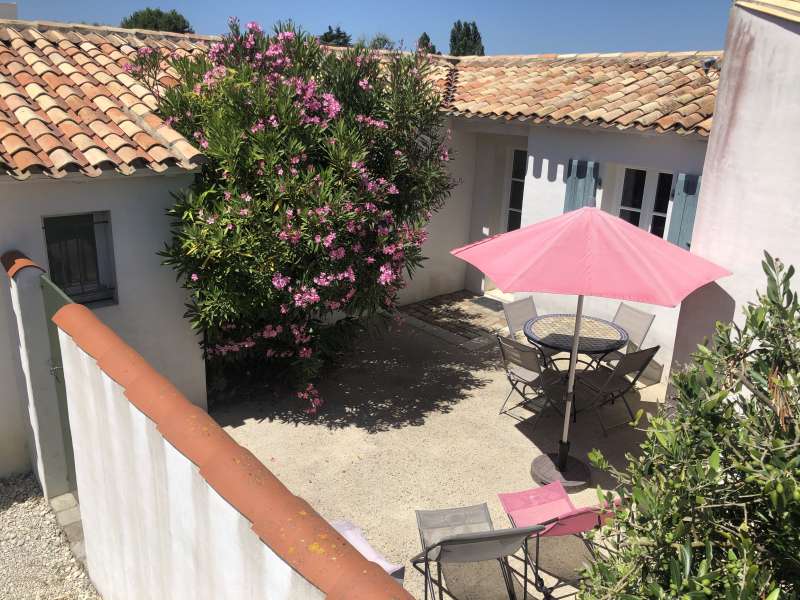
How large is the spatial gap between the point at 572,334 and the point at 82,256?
20.3 feet

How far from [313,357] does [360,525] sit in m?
2.67

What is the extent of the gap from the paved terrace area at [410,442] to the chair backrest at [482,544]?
2.47ft

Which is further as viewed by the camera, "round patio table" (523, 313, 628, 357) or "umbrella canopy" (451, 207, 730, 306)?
"round patio table" (523, 313, 628, 357)

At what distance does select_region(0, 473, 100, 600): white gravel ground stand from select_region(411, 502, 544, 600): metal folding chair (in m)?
2.55

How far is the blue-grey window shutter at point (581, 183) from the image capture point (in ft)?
33.0

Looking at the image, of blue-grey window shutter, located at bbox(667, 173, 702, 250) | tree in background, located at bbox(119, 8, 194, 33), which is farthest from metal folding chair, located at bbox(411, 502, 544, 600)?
tree in background, located at bbox(119, 8, 194, 33)

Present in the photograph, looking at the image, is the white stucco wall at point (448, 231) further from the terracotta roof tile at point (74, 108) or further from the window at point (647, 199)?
the terracotta roof tile at point (74, 108)

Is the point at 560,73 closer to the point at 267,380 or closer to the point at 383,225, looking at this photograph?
the point at 383,225

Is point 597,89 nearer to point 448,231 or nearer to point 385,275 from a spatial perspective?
point 448,231

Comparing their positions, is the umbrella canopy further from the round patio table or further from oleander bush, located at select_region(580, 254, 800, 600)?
oleander bush, located at select_region(580, 254, 800, 600)

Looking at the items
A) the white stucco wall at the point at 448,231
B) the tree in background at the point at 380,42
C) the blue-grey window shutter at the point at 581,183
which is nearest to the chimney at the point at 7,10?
the tree in background at the point at 380,42

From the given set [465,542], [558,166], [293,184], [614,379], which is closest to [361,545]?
[465,542]

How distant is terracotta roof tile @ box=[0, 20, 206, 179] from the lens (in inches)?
251

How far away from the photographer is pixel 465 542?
14.4ft
